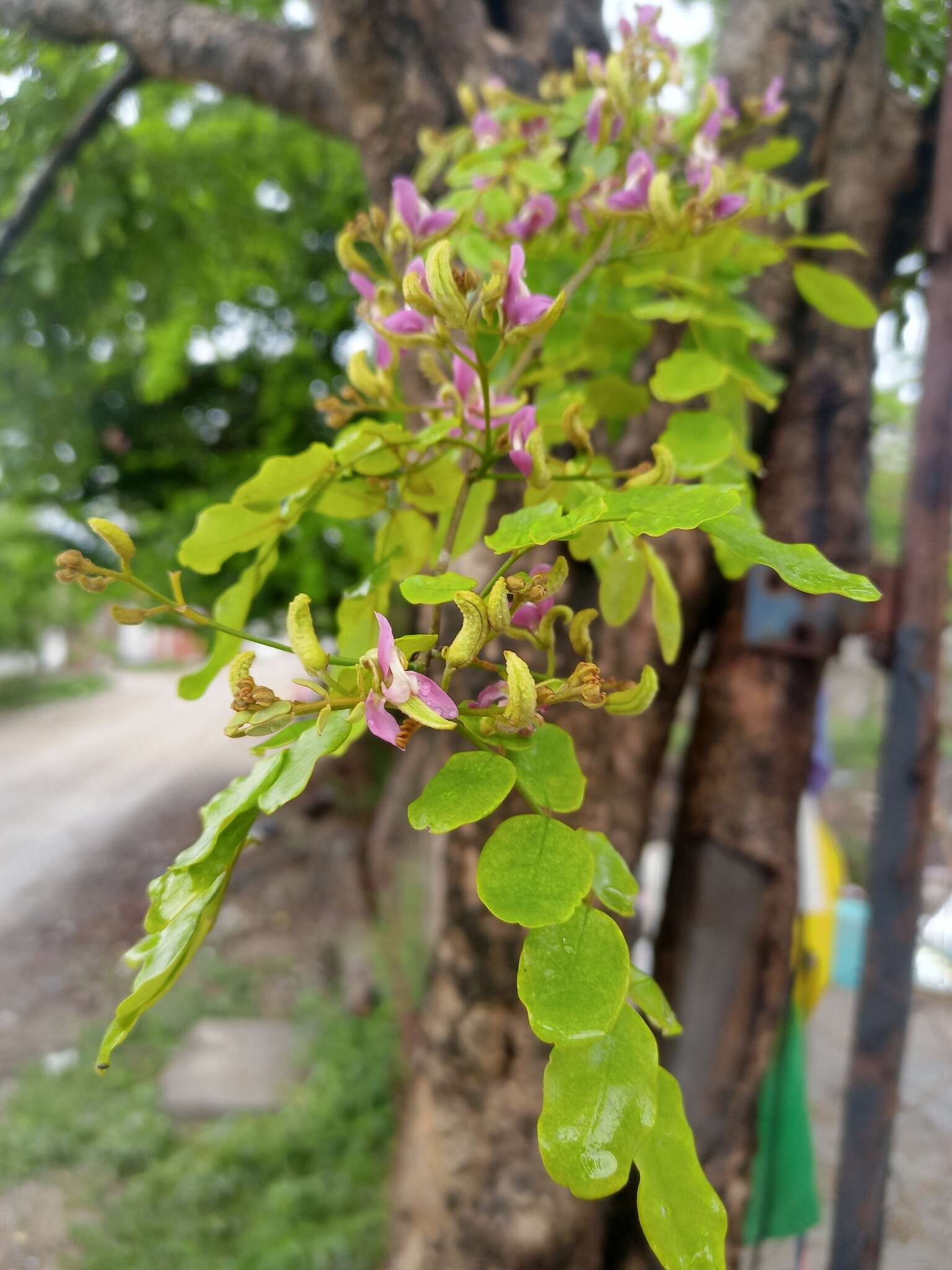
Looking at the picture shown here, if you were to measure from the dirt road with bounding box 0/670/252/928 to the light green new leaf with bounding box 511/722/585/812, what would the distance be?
3227 mm

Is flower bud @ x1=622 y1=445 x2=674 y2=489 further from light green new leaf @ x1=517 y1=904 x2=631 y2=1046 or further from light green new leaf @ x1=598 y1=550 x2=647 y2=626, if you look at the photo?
light green new leaf @ x1=517 y1=904 x2=631 y2=1046

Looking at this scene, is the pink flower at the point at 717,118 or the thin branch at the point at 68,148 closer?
the pink flower at the point at 717,118

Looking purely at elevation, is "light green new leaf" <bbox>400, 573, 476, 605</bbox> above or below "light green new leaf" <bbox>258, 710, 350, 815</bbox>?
above

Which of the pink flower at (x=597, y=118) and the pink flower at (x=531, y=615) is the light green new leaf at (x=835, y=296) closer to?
the pink flower at (x=597, y=118)

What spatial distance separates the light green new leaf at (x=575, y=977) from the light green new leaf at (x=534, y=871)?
18 mm

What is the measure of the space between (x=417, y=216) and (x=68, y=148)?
154cm

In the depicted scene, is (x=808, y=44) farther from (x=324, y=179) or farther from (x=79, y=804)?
(x=79, y=804)

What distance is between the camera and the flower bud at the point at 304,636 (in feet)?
1.23

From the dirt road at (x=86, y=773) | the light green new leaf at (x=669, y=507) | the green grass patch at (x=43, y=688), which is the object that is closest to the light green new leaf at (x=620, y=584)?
the light green new leaf at (x=669, y=507)

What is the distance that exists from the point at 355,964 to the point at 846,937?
6.90ft

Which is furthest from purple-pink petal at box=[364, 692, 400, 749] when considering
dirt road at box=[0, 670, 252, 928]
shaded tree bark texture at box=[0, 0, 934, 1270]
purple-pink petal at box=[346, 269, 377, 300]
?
dirt road at box=[0, 670, 252, 928]

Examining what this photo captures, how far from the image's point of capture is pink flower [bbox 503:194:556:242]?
717mm

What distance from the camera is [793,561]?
1.29 feet

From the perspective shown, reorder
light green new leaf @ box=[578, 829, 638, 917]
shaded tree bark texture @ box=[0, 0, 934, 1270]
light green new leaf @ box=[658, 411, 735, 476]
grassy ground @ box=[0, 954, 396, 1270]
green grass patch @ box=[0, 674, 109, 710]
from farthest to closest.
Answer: green grass patch @ box=[0, 674, 109, 710]
grassy ground @ box=[0, 954, 396, 1270]
shaded tree bark texture @ box=[0, 0, 934, 1270]
light green new leaf @ box=[658, 411, 735, 476]
light green new leaf @ box=[578, 829, 638, 917]
